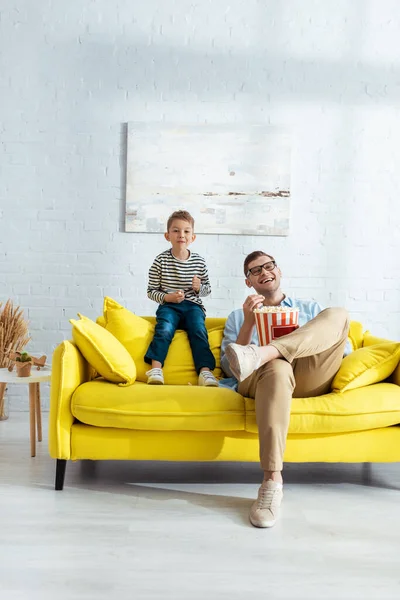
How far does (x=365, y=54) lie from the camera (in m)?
4.43

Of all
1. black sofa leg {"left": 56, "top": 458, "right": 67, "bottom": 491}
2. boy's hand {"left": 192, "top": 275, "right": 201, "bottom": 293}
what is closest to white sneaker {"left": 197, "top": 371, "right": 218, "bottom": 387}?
boy's hand {"left": 192, "top": 275, "right": 201, "bottom": 293}

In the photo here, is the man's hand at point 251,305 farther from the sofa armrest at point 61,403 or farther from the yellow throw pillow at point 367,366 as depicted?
the sofa armrest at point 61,403

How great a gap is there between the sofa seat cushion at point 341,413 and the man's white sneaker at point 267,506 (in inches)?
10.5

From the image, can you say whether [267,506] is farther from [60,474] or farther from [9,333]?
[9,333]

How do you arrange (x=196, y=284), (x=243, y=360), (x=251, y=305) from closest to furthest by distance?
(x=243, y=360) < (x=251, y=305) < (x=196, y=284)

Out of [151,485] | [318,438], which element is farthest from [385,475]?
[151,485]

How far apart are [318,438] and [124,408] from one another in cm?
79

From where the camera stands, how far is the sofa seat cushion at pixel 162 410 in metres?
2.62

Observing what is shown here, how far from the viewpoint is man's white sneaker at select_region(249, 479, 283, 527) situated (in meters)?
2.30

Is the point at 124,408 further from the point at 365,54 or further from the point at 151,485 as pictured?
the point at 365,54

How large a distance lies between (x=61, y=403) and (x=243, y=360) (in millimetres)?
772

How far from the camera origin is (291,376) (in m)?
2.57

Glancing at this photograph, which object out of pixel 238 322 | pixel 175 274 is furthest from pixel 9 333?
pixel 238 322

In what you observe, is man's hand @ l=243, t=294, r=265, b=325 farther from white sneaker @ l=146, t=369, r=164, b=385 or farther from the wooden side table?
the wooden side table
